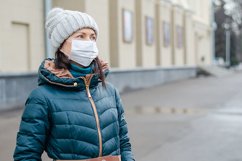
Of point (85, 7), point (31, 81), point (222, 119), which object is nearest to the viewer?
point (222, 119)

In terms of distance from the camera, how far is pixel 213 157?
262 inches

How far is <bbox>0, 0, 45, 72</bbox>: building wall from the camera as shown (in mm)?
13141

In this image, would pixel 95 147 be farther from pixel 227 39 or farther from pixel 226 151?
pixel 227 39

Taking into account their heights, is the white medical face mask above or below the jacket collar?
above

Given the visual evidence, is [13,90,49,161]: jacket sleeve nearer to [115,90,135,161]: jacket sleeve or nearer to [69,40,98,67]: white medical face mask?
[69,40,98,67]: white medical face mask

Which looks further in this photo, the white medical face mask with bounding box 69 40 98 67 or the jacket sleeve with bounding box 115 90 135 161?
the jacket sleeve with bounding box 115 90 135 161

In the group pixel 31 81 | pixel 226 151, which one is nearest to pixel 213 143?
pixel 226 151

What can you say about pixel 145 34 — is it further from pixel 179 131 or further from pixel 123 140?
pixel 123 140

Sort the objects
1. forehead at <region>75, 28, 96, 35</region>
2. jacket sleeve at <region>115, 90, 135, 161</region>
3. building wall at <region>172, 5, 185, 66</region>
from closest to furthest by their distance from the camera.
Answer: forehead at <region>75, 28, 96, 35</region>, jacket sleeve at <region>115, 90, 135, 161</region>, building wall at <region>172, 5, 185, 66</region>

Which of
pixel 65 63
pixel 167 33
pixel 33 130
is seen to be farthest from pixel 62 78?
pixel 167 33

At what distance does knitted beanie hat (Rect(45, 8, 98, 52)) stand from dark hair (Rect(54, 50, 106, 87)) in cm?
5

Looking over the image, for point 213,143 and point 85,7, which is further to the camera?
point 85,7

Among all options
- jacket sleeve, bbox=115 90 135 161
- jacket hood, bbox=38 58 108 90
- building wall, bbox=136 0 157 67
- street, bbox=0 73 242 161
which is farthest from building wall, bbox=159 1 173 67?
jacket hood, bbox=38 58 108 90

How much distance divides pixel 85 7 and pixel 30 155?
47.9ft
